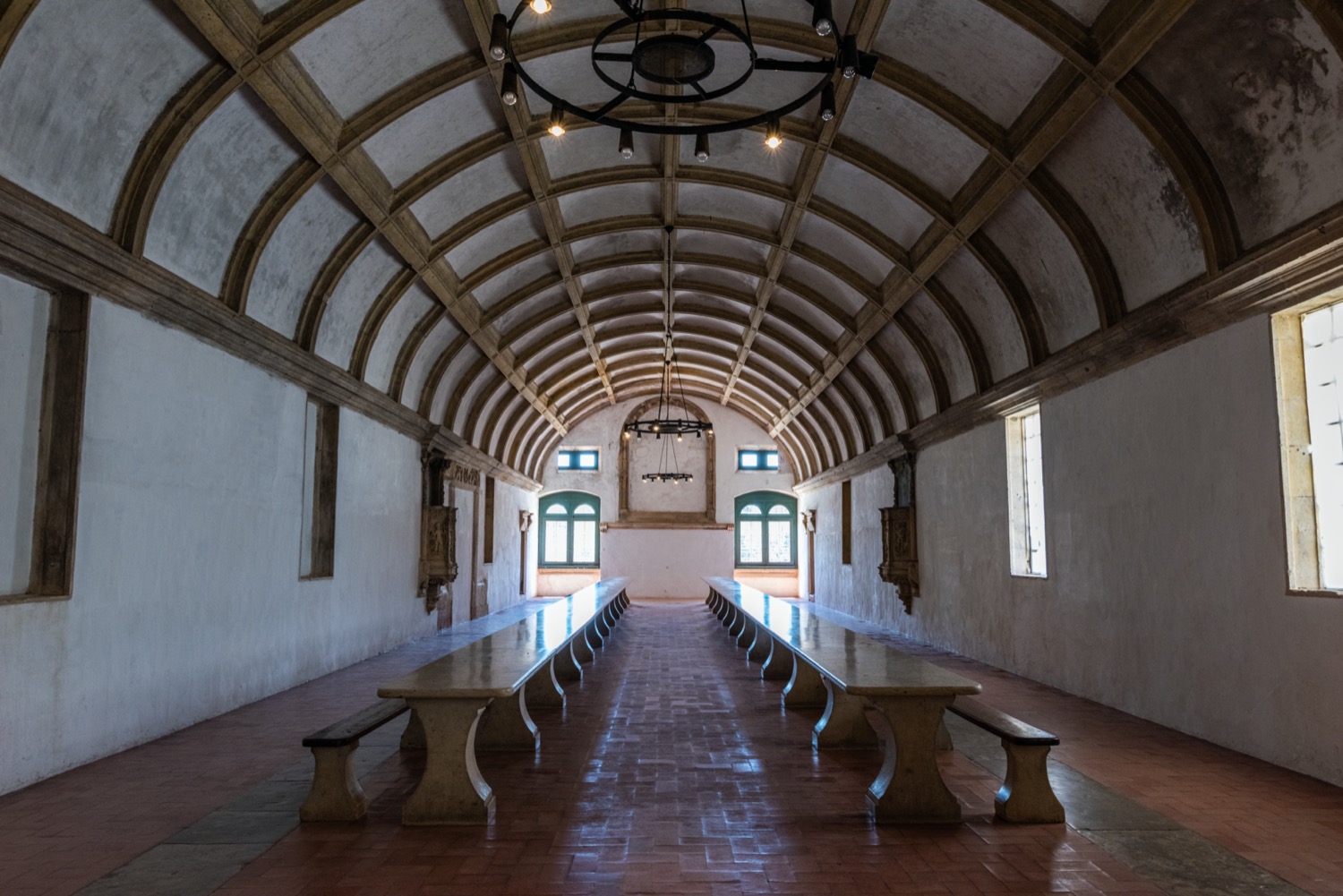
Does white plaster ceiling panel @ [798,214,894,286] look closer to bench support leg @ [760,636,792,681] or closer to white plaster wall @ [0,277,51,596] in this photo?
bench support leg @ [760,636,792,681]

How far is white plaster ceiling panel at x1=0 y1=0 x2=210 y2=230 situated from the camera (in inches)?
217

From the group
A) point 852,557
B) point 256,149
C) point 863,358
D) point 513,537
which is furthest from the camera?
point 513,537

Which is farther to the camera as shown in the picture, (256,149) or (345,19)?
(256,149)

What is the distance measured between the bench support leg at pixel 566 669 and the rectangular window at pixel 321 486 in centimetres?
312

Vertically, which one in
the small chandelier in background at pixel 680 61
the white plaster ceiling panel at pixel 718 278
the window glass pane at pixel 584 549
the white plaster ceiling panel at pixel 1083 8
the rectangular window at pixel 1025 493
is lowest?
the window glass pane at pixel 584 549

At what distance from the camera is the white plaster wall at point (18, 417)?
5793 millimetres

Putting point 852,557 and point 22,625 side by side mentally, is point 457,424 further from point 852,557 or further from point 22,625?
point 22,625

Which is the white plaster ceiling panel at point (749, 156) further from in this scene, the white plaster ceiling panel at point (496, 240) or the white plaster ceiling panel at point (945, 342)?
the white plaster ceiling panel at point (945, 342)

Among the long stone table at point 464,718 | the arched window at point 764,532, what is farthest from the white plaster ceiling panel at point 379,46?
the arched window at point 764,532

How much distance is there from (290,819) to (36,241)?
3.93 meters

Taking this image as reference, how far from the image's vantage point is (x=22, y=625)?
568 centimetres

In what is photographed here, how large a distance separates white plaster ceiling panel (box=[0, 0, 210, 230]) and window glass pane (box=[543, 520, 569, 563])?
A: 2279cm

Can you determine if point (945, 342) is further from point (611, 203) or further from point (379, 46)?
point (379, 46)

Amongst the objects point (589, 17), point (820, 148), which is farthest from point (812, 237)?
point (589, 17)
